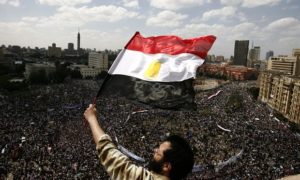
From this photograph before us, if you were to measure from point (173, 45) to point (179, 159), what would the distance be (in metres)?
3.16

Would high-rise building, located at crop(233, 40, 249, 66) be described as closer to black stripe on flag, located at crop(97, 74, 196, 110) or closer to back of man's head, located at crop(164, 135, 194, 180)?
black stripe on flag, located at crop(97, 74, 196, 110)

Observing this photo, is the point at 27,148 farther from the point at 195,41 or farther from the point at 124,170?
the point at 124,170

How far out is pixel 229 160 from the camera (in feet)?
67.1

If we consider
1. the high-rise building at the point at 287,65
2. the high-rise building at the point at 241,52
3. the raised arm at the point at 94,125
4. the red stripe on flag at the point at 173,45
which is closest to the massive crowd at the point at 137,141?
the red stripe on flag at the point at 173,45

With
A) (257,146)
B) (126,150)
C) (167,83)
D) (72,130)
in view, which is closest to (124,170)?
(167,83)

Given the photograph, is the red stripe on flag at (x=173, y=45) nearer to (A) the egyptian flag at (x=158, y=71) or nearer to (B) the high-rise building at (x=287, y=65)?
(A) the egyptian flag at (x=158, y=71)

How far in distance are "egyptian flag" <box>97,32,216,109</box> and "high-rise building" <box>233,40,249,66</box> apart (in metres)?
→ 192

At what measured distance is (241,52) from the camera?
190 meters

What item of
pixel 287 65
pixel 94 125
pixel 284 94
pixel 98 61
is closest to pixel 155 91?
pixel 94 125

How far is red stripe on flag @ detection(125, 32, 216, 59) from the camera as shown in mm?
4785

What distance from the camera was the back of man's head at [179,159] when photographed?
190 cm

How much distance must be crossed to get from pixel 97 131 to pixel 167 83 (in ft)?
7.97

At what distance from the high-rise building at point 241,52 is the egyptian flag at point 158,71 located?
19231 cm

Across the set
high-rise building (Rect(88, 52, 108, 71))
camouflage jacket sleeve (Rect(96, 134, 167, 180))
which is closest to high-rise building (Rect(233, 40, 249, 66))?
high-rise building (Rect(88, 52, 108, 71))
